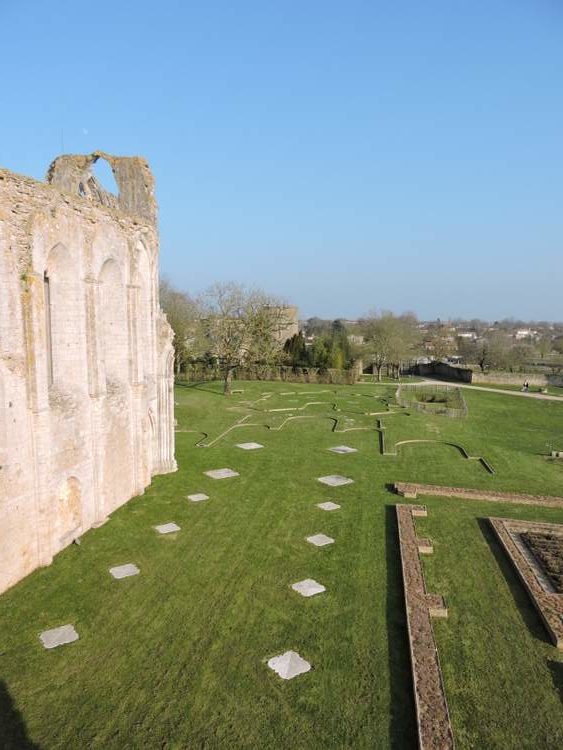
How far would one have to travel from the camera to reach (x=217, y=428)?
26.9 m

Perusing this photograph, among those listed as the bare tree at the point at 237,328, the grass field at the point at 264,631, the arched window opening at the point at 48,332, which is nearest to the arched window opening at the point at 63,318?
the arched window opening at the point at 48,332

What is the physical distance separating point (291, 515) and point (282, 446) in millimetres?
8168

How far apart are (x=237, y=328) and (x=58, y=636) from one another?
30.4 metres

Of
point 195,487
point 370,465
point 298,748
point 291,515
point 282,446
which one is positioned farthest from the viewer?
point 282,446

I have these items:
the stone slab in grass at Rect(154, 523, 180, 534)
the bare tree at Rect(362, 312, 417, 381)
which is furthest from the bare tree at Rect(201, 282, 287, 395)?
the stone slab in grass at Rect(154, 523, 180, 534)

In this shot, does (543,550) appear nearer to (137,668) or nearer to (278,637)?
(278,637)

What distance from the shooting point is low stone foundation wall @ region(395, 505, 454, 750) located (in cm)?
726

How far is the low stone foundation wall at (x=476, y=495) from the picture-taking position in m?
16.9

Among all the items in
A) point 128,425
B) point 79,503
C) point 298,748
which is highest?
point 128,425

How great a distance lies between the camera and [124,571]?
11867 mm

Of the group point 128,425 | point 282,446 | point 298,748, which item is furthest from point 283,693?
point 282,446

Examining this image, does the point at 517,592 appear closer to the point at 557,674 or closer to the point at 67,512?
the point at 557,674

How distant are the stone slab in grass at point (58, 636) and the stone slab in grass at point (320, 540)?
6.20m

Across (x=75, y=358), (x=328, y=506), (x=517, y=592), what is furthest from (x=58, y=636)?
(x=517, y=592)
